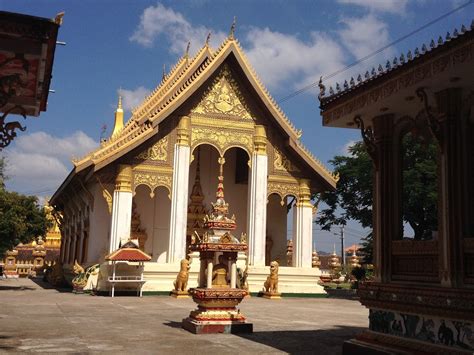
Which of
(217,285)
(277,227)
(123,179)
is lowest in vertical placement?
(217,285)

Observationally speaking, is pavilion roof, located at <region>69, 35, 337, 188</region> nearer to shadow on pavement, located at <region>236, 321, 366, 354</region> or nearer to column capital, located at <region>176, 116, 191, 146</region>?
column capital, located at <region>176, 116, 191, 146</region>

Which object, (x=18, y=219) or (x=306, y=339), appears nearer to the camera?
(x=306, y=339)

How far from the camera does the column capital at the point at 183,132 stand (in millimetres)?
20094

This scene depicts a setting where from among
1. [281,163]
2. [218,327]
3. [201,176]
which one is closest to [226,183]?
[201,176]

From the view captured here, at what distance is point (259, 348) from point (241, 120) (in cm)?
1398

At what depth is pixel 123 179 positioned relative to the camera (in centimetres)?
1922

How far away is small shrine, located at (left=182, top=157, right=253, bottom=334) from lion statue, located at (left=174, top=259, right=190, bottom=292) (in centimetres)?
660

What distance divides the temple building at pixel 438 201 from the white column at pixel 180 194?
490 inches

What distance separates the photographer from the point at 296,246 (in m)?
21.3

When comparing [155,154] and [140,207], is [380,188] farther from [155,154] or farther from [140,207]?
[140,207]

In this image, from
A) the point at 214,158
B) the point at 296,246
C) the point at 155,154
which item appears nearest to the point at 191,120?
the point at 155,154

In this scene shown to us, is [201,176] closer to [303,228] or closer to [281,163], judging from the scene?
[281,163]

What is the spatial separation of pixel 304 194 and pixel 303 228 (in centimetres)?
126

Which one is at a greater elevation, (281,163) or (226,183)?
(281,163)
